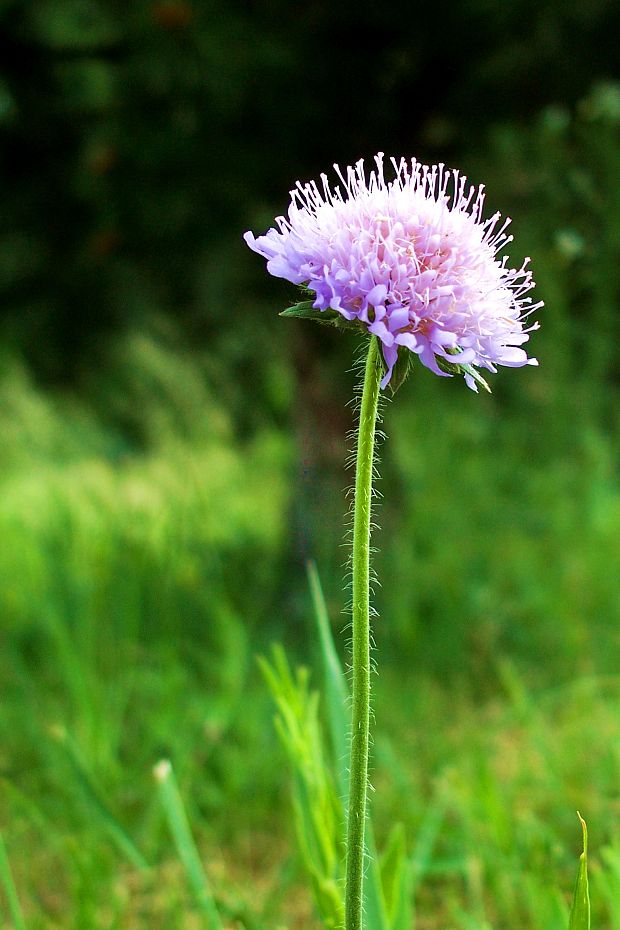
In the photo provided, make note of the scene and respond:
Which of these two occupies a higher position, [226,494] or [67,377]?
[67,377]

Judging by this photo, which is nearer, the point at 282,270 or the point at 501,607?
the point at 282,270

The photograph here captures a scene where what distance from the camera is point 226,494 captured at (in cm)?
409

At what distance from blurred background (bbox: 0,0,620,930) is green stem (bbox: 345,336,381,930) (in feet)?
1.48

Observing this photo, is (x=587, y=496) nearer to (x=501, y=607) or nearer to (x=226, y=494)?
(x=501, y=607)

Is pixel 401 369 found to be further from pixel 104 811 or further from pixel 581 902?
pixel 104 811

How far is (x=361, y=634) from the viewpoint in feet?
2.44

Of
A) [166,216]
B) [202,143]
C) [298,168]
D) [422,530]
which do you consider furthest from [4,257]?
[422,530]

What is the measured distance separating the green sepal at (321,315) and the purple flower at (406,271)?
1 cm

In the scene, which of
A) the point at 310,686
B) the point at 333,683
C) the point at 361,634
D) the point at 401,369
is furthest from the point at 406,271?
the point at 310,686

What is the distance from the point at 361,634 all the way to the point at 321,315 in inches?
10.2

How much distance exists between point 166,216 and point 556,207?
43.4 inches

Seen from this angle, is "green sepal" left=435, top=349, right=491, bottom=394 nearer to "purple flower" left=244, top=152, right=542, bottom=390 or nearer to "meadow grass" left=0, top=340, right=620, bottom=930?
"purple flower" left=244, top=152, right=542, bottom=390

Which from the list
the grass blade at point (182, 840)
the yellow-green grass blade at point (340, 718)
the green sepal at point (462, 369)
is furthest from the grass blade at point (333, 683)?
the green sepal at point (462, 369)

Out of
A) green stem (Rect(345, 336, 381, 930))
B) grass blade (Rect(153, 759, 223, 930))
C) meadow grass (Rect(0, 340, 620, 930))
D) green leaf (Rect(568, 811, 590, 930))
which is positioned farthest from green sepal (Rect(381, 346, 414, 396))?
meadow grass (Rect(0, 340, 620, 930))
